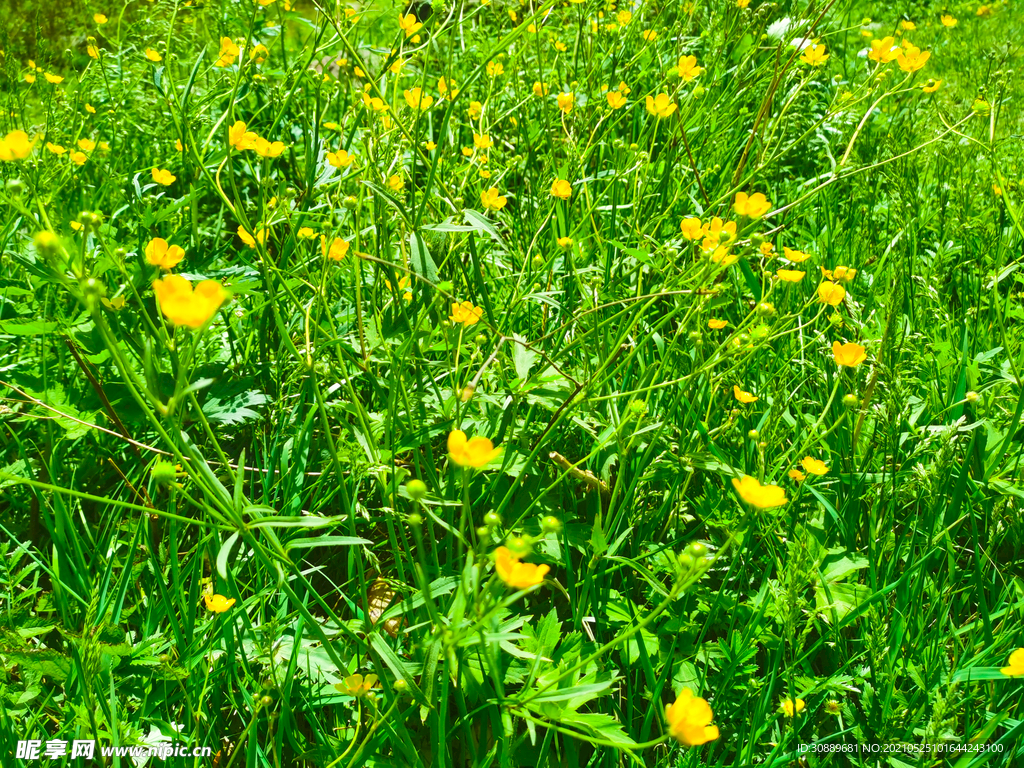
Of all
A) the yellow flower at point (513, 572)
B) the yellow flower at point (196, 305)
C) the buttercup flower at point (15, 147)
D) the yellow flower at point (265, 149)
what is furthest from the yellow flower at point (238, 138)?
the yellow flower at point (513, 572)

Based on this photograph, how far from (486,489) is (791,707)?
538 mm

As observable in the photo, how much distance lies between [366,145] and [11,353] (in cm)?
92

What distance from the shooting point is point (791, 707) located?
1027 millimetres

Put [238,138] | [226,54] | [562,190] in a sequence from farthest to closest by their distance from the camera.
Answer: [226,54] < [562,190] < [238,138]

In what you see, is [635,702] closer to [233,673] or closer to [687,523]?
[687,523]

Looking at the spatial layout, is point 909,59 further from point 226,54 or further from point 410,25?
point 226,54

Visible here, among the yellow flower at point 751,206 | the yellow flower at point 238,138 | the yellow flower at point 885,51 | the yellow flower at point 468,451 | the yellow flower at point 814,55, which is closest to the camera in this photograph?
the yellow flower at point 468,451

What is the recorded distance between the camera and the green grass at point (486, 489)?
0.99m

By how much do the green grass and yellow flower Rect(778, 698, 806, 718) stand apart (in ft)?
0.06

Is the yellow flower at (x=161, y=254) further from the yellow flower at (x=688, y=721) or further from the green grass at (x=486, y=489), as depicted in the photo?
the yellow flower at (x=688, y=721)

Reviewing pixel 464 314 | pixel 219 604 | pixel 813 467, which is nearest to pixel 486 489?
pixel 464 314

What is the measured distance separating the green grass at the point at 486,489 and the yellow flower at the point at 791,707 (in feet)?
0.06

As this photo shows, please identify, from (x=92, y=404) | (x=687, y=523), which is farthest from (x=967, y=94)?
(x=92, y=404)

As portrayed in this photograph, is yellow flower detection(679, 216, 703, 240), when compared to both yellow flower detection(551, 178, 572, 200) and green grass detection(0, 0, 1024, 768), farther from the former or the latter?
yellow flower detection(551, 178, 572, 200)
